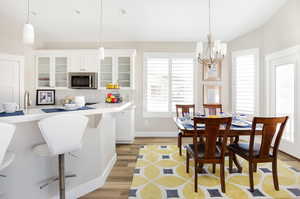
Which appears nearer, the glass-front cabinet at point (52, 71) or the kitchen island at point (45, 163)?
the kitchen island at point (45, 163)

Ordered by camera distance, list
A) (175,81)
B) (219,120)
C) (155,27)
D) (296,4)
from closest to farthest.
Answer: (219,120) < (296,4) < (155,27) < (175,81)

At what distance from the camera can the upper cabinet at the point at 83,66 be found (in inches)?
161

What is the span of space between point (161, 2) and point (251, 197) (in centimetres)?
340

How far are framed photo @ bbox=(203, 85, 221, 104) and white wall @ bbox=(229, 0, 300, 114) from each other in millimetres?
950

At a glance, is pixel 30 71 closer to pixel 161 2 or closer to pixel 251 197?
pixel 161 2

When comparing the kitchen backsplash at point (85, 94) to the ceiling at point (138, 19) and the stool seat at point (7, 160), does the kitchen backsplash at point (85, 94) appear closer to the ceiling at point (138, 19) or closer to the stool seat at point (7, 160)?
the ceiling at point (138, 19)

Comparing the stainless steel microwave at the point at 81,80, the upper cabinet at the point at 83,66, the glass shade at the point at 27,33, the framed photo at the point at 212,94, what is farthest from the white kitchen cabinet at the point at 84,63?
the framed photo at the point at 212,94

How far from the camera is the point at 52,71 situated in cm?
414

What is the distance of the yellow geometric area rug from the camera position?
197 centimetres

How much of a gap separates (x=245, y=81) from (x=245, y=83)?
5 cm

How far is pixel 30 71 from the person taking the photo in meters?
4.17

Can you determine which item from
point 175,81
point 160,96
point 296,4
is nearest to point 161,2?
point 175,81

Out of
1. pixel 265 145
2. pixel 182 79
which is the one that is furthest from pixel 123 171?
pixel 182 79

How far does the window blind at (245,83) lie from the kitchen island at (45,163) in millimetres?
Answer: 3372
